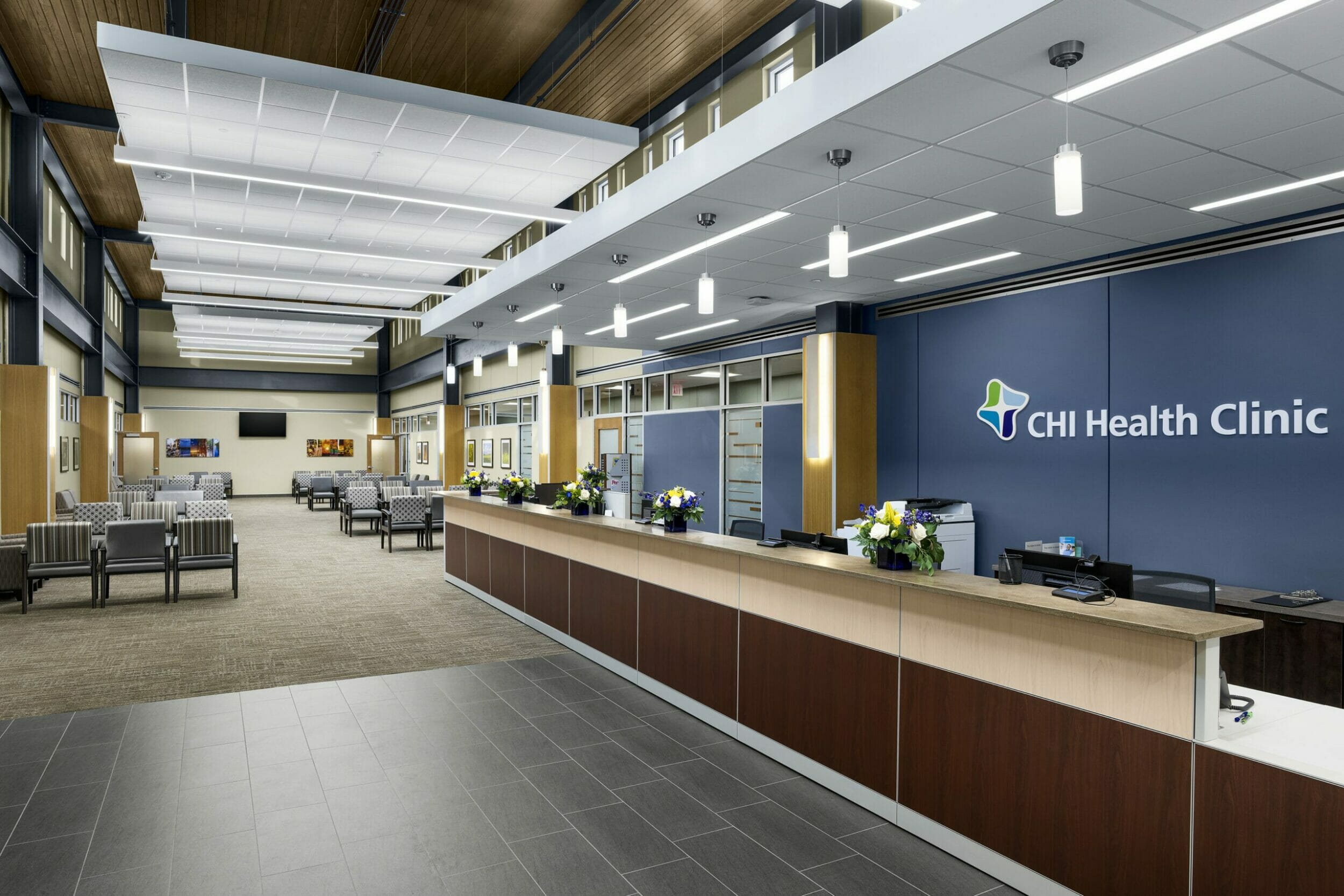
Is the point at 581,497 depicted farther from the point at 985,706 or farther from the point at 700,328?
the point at 700,328

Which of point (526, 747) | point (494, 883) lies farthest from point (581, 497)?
point (494, 883)

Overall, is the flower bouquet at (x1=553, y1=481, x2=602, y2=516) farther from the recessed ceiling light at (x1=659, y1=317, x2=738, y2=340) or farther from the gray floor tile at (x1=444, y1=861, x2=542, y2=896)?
the gray floor tile at (x1=444, y1=861, x2=542, y2=896)

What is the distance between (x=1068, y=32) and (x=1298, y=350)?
3.47 m

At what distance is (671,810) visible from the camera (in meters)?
3.45

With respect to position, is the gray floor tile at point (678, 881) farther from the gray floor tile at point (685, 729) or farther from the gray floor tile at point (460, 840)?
the gray floor tile at point (685, 729)

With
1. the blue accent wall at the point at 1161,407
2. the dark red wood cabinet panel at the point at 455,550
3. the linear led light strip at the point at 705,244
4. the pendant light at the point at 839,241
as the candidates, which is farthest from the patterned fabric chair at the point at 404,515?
the pendant light at the point at 839,241

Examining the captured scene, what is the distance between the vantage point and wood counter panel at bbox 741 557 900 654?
3.39 metres

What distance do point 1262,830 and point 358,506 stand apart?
49.5ft

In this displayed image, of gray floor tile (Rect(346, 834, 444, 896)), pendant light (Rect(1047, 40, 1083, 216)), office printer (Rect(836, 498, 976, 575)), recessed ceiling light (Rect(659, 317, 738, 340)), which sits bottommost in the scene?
gray floor tile (Rect(346, 834, 444, 896))

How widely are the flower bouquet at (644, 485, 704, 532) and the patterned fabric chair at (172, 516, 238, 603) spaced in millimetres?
5651

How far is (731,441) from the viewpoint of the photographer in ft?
35.6

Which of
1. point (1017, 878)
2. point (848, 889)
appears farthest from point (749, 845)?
point (1017, 878)

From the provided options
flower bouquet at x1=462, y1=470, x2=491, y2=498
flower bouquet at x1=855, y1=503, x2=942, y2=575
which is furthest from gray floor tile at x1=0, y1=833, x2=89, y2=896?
flower bouquet at x1=462, y1=470, x2=491, y2=498

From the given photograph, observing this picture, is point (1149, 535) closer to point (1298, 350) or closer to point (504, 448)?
point (1298, 350)
